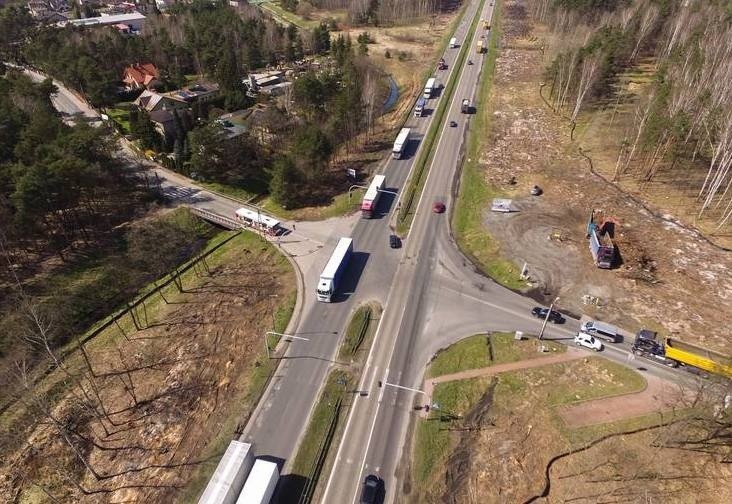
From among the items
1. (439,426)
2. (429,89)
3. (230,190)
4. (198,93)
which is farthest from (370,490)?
(198,93)

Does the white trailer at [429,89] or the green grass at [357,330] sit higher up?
the white trailer at [429,89]

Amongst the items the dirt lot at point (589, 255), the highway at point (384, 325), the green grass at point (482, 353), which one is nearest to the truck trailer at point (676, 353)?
the dirt lot at point (589, 255)

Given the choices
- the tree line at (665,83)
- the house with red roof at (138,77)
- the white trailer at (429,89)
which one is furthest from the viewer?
the house with red roof at (138,77)

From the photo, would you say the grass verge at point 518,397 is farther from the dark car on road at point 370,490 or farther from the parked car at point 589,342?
the dark car on road at point 370,490

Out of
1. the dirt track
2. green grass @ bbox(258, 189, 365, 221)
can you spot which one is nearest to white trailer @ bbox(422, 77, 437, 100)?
green grass @ bbox(258, 189, 365, 221)

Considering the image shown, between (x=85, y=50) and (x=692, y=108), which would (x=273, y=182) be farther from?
(x=85, y=50)

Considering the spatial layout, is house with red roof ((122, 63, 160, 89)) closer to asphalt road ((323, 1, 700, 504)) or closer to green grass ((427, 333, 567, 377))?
asphalt road ((323, 1, 700, 504))
